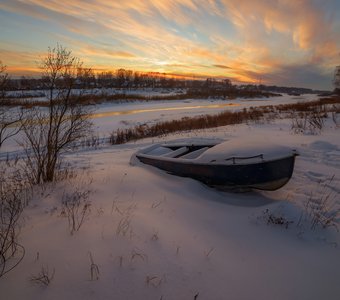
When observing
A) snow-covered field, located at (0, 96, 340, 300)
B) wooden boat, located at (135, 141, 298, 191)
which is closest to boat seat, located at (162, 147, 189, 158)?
wooden boat, located at (135, 141, 298, 191)

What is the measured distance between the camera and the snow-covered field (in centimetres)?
236

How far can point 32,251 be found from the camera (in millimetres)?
2719

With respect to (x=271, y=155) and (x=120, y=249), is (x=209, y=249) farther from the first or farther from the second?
(x=271, y=155)

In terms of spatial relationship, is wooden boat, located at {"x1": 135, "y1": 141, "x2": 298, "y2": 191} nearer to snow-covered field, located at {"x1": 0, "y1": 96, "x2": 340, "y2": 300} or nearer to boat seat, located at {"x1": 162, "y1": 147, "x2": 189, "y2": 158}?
snow-covered field, located at {"x1": 0, "y1": 96, "x2": 340, "y2": 300}

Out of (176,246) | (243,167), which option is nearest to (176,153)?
(243,167)

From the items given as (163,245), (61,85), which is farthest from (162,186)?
(61,85)

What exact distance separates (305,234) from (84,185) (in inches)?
146

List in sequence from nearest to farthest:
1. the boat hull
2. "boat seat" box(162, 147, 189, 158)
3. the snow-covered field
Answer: the snow-covered field
the boat hull
"boat seat" box(162, 147, 189, 158)

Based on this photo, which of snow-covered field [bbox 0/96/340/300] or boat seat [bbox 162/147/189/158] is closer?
snow-covered field [bbox 0/96/340/300]

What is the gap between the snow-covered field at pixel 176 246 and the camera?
236 centimetres

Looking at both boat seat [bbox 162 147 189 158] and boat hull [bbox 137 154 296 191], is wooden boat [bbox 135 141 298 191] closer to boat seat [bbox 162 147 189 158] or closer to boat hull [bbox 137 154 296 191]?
boat hull [bbox 137 154 296 191]

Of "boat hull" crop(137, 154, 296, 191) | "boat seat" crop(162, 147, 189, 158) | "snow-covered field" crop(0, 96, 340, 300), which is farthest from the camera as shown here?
"boat seat" crop(162, 147, 189, 158)

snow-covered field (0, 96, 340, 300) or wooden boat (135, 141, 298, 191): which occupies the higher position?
wooden boat (135, 141, 298, 191)

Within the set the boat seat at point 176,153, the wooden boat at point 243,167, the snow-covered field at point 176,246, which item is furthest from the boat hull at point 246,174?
the boat seat at point 176,153
